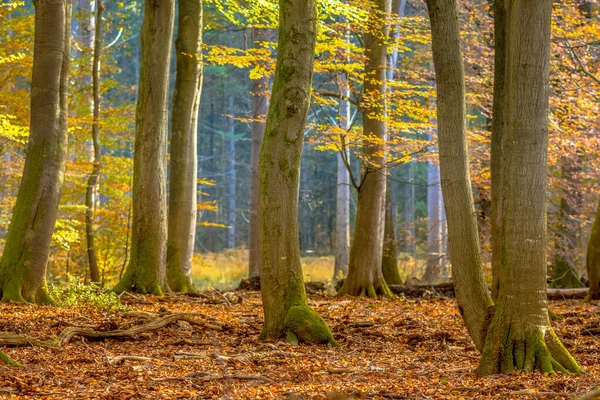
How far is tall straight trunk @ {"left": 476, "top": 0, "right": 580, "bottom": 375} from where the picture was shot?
5.32 metres

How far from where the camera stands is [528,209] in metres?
5.31

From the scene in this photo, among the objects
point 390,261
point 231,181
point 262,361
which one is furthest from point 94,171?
point 231,181

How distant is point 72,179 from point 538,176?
12980 mm

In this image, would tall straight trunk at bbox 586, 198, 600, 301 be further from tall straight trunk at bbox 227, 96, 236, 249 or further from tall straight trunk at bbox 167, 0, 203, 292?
tall straight trunk at bbox 227, 96, 236, 249

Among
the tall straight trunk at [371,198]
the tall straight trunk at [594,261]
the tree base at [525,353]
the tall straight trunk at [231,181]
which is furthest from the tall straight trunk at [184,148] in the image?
the tall straight trunk at [231,181]

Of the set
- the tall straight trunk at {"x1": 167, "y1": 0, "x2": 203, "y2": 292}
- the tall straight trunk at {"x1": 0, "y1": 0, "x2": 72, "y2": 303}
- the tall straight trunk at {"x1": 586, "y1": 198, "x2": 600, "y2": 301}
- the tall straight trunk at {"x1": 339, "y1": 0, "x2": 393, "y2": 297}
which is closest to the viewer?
the tall straight trunk at {"x1": 0, "y1": 0, "x2": 72, "y2": 303}

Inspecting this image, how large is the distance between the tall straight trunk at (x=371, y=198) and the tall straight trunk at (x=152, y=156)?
371 centimetres

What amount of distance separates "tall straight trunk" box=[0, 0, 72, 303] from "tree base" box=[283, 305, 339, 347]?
4291mm

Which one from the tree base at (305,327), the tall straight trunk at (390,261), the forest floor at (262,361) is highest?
the tall straight trunk at (390,261)

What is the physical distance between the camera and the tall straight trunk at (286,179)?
7258 millimetres

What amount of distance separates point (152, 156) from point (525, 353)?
807 cm

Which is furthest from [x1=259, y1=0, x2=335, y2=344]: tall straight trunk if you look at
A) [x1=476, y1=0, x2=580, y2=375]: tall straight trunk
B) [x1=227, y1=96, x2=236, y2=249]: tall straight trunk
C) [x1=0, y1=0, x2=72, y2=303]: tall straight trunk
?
[x1=227, y1=96, x2=236, y2=249]: tall straight trunk

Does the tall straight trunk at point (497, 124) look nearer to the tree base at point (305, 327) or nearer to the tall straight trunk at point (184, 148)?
the tree base at point (305, 327)

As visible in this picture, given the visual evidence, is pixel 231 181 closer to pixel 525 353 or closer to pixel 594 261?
pixel 594 261
